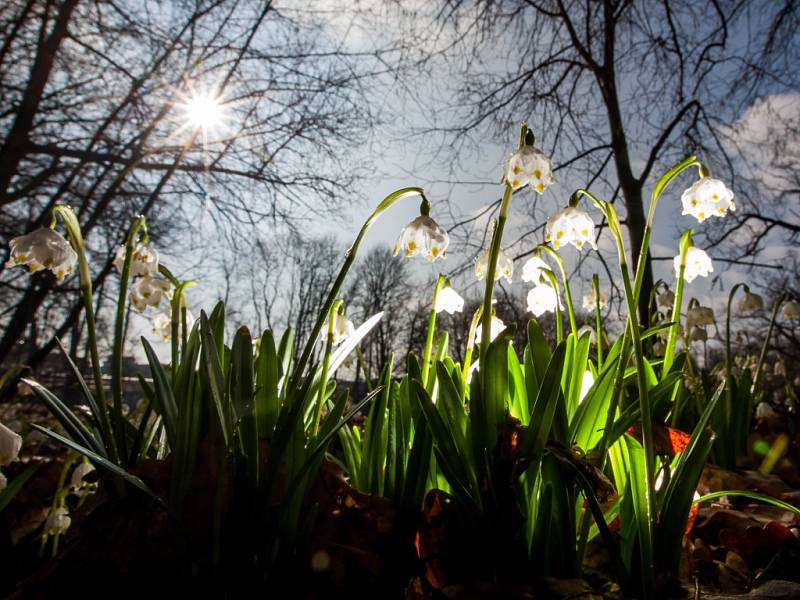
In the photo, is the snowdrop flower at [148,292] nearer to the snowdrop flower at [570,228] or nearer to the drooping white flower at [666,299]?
the snowdrop flower at [570,228]

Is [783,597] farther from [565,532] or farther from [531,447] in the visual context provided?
[531,447]

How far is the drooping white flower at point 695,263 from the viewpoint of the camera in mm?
1703

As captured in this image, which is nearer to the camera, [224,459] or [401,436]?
[224,459]

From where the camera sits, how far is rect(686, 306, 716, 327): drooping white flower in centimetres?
289

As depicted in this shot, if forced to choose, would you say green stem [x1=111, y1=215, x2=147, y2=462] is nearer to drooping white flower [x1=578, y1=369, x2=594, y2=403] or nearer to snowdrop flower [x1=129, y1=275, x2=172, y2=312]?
snowdrop flower [x1=129, y1=275, x2=172, y2=312]

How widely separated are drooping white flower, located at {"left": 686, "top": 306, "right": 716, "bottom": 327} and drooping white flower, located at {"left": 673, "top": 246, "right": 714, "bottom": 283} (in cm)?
117

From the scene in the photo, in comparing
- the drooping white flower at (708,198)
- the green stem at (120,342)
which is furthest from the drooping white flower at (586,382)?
the green stem at (120,342)

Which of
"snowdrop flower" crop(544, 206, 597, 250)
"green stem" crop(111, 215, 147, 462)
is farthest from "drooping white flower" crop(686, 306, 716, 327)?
"green stem" crop(111, 215, 147, 462)

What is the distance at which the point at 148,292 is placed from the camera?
1805mm

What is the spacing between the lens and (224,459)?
115 centimetres

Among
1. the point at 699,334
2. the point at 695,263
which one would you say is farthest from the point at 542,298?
the point at 699,334

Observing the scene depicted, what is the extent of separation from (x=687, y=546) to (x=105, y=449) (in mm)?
1532

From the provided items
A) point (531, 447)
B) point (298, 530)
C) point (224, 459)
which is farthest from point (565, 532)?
point (224, 459)

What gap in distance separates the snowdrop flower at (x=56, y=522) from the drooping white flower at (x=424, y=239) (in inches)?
53.5
